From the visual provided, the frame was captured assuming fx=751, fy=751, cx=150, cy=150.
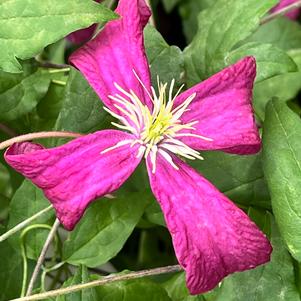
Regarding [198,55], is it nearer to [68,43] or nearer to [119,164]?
[119,164]

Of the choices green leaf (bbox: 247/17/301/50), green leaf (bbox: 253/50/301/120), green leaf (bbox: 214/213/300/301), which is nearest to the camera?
green leaf (bbox: 214/213/300/301)

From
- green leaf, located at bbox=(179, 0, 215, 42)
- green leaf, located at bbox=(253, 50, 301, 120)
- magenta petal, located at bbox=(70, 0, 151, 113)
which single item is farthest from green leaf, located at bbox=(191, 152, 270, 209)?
green leaf, located at bbox=(179, 0, 215, 42)

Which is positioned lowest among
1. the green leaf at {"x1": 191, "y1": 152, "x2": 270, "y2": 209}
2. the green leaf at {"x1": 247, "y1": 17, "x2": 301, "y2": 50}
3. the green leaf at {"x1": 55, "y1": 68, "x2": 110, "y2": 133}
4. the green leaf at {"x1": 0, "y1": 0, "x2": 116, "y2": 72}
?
the green leaf at {"x1": 247, "y1": 17, "x2": 301, "y2": 50}

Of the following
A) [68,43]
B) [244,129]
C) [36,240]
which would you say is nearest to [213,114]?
[244,129]

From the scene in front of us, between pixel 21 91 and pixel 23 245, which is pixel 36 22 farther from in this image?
pixel 23 245

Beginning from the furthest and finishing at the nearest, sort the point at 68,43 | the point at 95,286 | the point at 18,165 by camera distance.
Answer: the point at 68,43
the point at 95,286
the point at 18,165

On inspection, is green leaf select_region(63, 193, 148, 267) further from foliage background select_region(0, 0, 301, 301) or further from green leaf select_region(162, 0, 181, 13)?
green leaf select_region(162, 0, 181, 13)
